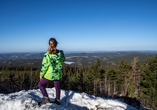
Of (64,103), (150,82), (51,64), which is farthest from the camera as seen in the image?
(150,82)

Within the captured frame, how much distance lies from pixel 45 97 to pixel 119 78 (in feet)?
70.1

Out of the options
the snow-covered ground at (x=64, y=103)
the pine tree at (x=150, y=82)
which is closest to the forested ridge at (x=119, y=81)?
the pine tree at (x=150, y=82)

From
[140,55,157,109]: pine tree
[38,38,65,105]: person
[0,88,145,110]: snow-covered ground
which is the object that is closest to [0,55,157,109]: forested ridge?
[140,55,157,109]: pine tree

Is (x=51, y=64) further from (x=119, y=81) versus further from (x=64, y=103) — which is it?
(x=119, y=81)

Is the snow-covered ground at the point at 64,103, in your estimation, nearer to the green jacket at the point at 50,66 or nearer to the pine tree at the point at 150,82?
the green jacket at the point at 50,66

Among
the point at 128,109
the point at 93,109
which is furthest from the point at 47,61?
the point at 128,109

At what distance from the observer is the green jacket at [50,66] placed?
281cm

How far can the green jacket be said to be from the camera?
2811mm

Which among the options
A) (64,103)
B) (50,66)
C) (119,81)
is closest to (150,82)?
(119,81)

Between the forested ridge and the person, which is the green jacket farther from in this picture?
the forested ridge

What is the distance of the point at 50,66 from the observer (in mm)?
2826

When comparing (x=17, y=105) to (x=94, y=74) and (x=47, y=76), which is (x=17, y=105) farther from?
(x=94, y=74)

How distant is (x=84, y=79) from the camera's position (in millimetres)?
22375

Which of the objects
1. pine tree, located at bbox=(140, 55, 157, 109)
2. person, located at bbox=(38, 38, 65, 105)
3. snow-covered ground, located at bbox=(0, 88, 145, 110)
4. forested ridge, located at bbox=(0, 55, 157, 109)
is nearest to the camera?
snow-covered ground, located at bbox=(0, 88, 145, 110)
